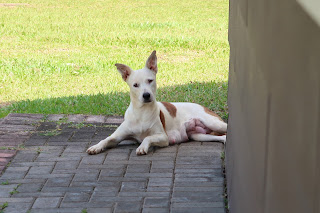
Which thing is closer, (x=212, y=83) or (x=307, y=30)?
(x=307, y=30)

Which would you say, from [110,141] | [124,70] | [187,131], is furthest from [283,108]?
[187,131]

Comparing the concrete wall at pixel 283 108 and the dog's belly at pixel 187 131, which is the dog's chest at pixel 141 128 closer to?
the dog's belly at pixel 187 131

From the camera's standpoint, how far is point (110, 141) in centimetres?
586

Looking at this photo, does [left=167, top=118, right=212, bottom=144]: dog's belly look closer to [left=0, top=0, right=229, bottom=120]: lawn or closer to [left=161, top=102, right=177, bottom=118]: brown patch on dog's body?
[left=161, top=102, right=177, bottom=118]: brown patch on dog's body

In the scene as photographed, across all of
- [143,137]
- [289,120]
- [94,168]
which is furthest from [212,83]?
[289,120]

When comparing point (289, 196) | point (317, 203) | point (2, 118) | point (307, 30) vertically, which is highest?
point (307, 30)

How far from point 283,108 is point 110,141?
4.19 metres

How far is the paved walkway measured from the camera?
4434mm

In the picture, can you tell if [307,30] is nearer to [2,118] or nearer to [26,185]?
[26,185]

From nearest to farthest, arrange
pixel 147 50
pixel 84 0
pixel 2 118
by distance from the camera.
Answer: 1. pixel 2 118
2. pixel 147 50
3. pixel 84 0

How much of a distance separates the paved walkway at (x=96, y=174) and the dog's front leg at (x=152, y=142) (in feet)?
0.21

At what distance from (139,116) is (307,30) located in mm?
4576

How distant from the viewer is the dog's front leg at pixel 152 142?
570cm

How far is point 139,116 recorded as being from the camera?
5.99m
